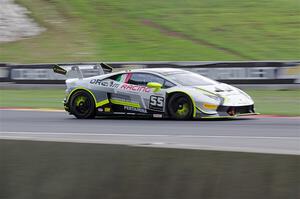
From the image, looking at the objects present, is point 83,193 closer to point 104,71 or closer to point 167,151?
point 167,151

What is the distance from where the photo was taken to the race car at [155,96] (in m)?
13.2

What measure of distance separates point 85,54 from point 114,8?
827 centimetres

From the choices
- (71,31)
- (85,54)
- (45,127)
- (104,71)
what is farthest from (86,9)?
(45,127)

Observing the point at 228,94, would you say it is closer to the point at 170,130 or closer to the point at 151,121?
the point at 151,121

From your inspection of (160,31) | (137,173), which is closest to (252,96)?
(137,173)

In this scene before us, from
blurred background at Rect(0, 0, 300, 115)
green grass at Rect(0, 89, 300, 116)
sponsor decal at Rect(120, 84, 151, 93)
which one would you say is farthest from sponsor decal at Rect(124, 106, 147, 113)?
blurred background at Rect(0, 0, 300, 115)

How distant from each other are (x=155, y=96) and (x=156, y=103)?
149 mm

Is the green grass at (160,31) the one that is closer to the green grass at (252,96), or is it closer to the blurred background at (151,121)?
the blurred background at (151,121)

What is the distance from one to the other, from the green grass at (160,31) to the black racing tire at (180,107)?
59.2ft

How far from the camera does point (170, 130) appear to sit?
1202 centimetres

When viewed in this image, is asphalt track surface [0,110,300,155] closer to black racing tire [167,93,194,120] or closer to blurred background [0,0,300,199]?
blurred background [0,0,300,199]

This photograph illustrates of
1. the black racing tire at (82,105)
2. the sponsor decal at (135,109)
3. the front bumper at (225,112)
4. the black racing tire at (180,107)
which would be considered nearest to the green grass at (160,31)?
the black racing tire at (82,105)

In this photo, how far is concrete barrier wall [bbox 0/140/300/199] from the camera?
421 cm

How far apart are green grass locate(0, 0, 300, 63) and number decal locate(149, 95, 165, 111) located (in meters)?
17.9
